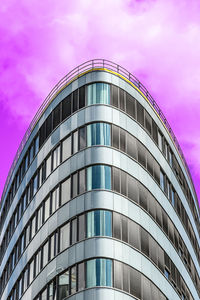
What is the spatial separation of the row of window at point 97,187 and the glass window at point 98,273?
98.6 inches

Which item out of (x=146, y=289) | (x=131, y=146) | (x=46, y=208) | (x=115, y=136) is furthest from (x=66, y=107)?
(x=146, y=289)

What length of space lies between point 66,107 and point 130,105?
16.4 feet

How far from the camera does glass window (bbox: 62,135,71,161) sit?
59.3m

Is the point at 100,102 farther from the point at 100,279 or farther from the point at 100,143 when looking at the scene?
the point at 100,279

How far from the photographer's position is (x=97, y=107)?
5912cm

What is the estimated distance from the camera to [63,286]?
5412cm

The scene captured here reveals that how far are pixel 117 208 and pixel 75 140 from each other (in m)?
6.66

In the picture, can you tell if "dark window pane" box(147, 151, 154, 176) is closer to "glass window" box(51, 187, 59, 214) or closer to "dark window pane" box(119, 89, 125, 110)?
"dark window pane" box(119, 89, 125, 110)

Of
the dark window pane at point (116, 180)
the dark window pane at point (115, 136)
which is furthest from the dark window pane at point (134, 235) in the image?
the dark window pane at point (115, 136)

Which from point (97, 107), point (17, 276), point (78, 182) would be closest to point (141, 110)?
point (97, 107)

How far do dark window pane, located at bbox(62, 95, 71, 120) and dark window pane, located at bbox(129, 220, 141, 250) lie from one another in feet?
34.0

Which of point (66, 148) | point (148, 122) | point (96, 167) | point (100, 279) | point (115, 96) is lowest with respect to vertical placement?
point (100, 279)

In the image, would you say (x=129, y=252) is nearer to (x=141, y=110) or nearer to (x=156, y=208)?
(x=156, y=208)

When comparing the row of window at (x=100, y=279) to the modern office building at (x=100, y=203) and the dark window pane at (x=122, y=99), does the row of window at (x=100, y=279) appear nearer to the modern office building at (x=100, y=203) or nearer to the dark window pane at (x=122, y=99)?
the modern office building at (x=100, y=203)
